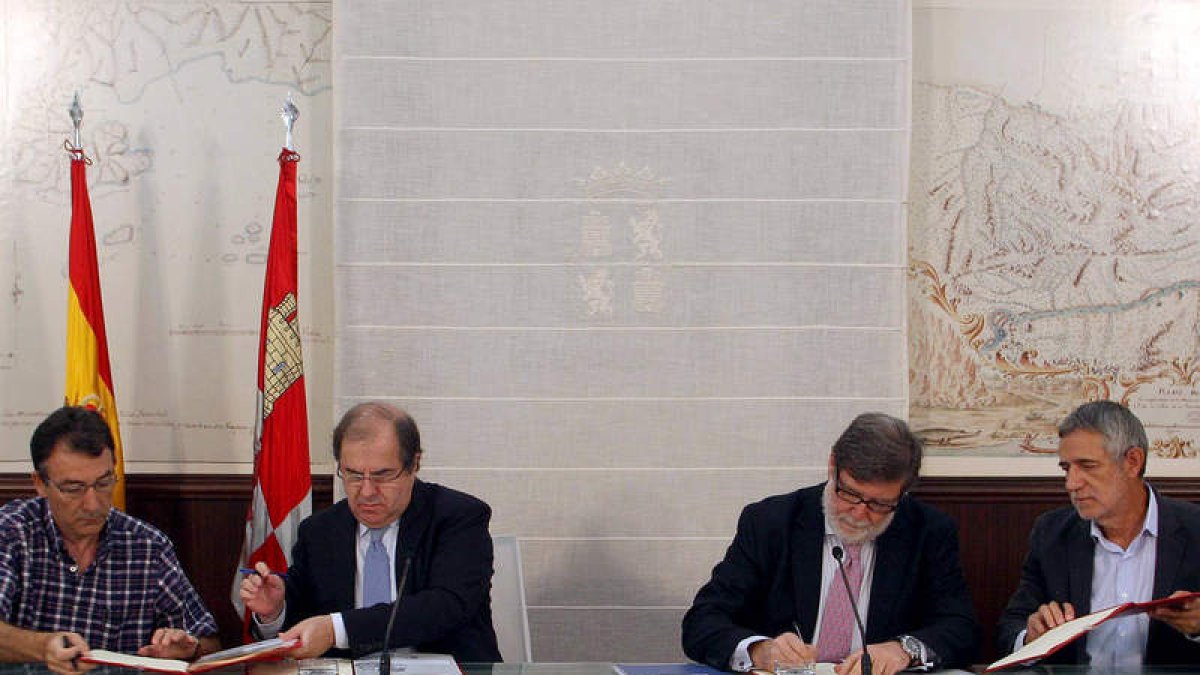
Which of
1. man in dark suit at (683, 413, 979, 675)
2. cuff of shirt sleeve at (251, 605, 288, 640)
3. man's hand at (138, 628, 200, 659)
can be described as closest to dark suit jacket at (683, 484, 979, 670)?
man in dark suit at (683, 413, 979, 675)

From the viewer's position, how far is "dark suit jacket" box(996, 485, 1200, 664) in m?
3.21

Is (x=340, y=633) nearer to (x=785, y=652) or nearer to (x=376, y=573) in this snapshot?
(x=376, y=573)

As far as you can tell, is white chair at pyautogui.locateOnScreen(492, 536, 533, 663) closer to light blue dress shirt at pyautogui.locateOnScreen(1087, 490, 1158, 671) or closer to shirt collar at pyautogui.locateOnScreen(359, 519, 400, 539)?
shirt collar at pyautogui.locateOnScreen(359, 519, 400, 539)

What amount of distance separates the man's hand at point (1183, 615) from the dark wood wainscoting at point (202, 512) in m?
2.50

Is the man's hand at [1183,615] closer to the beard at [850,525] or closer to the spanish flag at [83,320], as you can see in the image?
the beard at [850,525]

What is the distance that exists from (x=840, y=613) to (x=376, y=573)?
113cm

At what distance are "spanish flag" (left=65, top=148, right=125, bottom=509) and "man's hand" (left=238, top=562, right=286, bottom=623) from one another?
3.85ft

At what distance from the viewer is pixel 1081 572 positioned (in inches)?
131

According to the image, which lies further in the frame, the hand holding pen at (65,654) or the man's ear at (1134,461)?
the man's ear at (1134,461)

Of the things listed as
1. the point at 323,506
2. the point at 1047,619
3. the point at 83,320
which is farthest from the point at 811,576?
the point at 83,320

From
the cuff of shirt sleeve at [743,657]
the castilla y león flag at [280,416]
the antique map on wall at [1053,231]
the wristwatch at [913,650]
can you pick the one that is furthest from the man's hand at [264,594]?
the antique map on wall at [1053,231]

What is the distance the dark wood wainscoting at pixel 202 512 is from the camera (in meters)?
4.36

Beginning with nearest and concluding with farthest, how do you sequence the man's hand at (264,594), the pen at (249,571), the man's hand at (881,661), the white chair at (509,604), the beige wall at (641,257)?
the man's hand at (881,661)
the man's hand at (264,594)
the pen at (249,571)
the white chair at (509,604)
the beige wall at (641,257)

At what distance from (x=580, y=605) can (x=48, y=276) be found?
6.60ft
